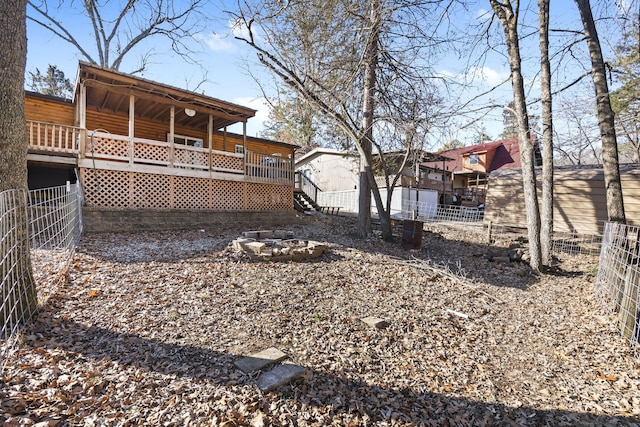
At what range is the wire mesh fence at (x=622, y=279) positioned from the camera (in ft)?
13.1

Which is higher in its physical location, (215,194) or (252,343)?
(215,194)

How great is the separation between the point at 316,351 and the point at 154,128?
13011 millimetres

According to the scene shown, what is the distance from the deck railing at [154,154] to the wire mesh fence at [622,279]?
963 cm

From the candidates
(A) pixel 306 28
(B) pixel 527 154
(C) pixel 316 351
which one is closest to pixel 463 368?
(C) pixel 316 351

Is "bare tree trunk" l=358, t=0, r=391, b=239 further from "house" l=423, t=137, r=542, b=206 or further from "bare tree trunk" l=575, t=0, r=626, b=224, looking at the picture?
"house" l=423, t=137, r=542, b=206

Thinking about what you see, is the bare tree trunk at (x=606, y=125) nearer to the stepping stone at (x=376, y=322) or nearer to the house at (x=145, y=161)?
the stepping stone at (x=376, y=322)

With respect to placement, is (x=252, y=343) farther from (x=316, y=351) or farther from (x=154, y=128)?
(x=154, y=128)

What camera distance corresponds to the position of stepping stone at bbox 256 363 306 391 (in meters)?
2.59

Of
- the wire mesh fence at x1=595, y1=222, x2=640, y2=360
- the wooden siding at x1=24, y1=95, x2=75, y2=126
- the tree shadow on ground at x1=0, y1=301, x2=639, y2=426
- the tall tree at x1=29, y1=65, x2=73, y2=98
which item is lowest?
the tree shadow on ground at x1=0, y1=301, x2=639, y2=426

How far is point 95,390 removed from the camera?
2361 mm

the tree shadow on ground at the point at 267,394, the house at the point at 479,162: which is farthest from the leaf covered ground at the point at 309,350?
the house at the point at 479,162

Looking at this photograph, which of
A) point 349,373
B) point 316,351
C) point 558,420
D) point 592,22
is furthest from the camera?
point 592,22

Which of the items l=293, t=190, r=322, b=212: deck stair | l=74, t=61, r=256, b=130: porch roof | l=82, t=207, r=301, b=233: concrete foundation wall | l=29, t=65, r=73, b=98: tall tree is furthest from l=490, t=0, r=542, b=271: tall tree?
l=29, t=65, r=73, b=98: tall tree

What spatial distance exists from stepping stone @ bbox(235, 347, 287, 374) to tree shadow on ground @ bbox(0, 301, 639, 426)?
0.07 m
